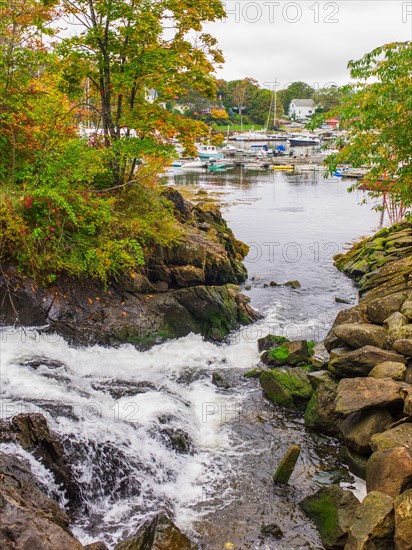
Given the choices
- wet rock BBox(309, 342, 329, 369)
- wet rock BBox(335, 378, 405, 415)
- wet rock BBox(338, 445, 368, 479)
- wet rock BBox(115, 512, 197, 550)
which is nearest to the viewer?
wet rock BBox(115, 512, 197, 550)

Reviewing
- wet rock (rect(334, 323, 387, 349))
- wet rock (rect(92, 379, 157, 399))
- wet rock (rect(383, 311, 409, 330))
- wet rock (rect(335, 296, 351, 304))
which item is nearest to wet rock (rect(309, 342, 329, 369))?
wet rock (rect(334, 323, 387, 349))

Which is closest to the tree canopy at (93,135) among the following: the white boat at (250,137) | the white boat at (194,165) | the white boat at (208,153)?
the white boat at (194,165)

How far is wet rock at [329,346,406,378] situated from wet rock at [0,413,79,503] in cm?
571

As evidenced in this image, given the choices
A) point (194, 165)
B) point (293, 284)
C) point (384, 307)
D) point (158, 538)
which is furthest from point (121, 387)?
point (194, 165)

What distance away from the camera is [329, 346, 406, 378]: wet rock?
378 inches

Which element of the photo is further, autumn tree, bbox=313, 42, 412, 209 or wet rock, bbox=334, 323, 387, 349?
autumn tree, bbox=313, 42, 412, 209

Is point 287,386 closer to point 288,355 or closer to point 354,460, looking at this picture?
point 288,355

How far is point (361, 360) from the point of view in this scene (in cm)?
983

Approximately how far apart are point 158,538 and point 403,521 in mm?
3050

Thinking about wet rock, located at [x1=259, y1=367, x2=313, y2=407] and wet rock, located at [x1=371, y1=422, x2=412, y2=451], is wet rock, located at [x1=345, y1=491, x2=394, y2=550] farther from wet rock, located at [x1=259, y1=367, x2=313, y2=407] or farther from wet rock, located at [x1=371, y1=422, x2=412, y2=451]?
wet rock, located at [x1=259, y1=367, x2=313, y2=407]

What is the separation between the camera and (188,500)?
7543 mm

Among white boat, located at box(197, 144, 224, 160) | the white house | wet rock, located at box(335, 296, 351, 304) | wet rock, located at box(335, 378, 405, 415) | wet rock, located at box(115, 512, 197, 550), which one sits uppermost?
the white house

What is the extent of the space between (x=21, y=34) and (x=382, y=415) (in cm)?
1377

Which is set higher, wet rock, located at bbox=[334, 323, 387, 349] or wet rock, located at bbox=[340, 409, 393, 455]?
wet rock, located at bbox=[334, 323, 387, 349]
